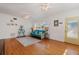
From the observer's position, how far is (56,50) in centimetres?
190

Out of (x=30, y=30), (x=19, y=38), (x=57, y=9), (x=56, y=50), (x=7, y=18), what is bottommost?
(x=56, y=50)

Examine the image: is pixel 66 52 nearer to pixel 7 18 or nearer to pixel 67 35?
pixel 67 35

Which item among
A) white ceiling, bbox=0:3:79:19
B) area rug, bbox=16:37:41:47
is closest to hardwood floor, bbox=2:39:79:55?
area rug, bbox=16:37:41:47

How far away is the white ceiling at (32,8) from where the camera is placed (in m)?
1.83

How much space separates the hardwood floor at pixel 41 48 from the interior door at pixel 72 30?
111 mm

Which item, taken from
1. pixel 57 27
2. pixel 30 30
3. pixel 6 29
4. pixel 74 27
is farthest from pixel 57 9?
pixel 6 29

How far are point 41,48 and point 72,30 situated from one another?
789 mm

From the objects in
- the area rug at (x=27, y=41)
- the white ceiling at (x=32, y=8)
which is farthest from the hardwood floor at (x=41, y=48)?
the white ceiling at (x=32, y=8)

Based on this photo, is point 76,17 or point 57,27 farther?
point 57,27

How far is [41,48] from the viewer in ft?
6.38

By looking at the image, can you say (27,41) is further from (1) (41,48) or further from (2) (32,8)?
(2) (32,8)

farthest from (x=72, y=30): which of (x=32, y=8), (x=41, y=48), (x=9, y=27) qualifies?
(x=9, y=27)

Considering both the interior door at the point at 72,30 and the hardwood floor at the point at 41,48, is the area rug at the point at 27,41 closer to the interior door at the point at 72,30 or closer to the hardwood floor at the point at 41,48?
the hardwood floor at the point at 41,48
